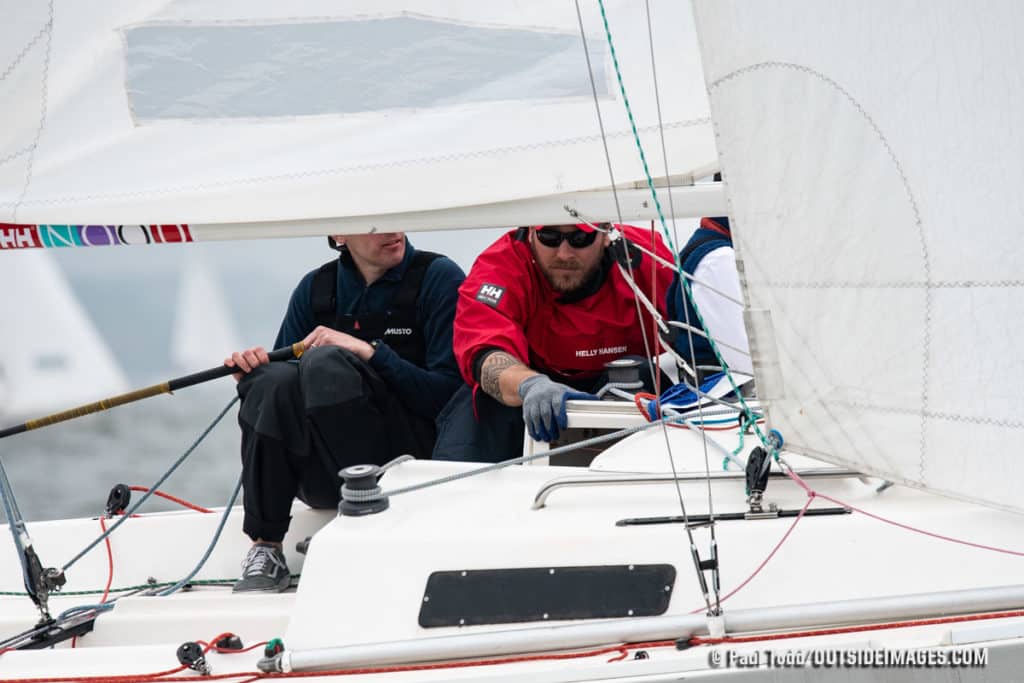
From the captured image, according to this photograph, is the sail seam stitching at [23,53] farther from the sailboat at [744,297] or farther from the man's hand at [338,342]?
the man's hand at [338,342]

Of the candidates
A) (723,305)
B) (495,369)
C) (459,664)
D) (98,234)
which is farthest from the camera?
(495,369)

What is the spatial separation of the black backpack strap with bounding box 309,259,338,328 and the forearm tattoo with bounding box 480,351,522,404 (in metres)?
0.52

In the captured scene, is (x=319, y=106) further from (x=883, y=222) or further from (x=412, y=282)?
(x=883, y=222)

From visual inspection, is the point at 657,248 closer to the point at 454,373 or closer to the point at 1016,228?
the point at 454,373

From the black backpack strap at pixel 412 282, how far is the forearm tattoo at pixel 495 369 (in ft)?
1.23

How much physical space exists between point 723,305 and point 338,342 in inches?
33.1

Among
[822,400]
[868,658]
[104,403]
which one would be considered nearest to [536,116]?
[822,400]

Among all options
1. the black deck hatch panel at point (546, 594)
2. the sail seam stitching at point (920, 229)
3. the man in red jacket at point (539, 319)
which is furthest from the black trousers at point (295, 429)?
the sail seam stitching at point (920, 229)

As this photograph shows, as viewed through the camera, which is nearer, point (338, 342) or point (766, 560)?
point (766, 560)

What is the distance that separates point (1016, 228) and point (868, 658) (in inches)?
22.9

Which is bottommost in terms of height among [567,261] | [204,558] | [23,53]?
[204,558]

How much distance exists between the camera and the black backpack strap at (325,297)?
320cm

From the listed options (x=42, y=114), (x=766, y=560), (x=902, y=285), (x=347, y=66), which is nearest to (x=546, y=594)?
(x=766, y=560)

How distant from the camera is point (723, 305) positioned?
2580 mm
